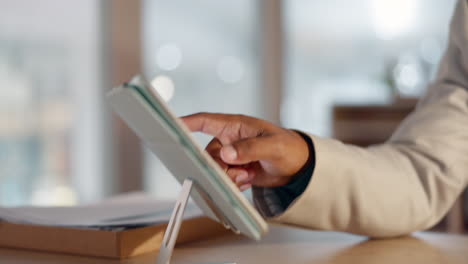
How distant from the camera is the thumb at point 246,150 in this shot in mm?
566

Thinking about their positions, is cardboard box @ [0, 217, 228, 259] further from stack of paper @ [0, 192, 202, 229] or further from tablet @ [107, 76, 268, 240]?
tablet @ [107, 76, 268, 240]

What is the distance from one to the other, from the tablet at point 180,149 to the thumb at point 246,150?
0.13 ft

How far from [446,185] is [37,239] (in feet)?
1.70

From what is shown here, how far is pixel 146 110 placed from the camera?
46 cm

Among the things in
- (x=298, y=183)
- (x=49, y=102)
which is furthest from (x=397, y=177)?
(x=49, y=102)

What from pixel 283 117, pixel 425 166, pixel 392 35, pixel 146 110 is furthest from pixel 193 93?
pixel 146 110

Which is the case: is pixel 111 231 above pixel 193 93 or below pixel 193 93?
above

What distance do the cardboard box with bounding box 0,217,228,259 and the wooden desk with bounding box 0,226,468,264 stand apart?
11mm

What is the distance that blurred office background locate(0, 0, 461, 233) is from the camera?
2.45m

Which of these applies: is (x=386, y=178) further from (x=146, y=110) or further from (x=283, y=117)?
(x=283, y=117)

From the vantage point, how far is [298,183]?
0.71m

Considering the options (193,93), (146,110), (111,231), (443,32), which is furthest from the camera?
(443,32)

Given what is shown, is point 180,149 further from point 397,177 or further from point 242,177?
point 397,177

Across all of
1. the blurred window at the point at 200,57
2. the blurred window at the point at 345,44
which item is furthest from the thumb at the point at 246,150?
the blurred window at the point at 345,44
